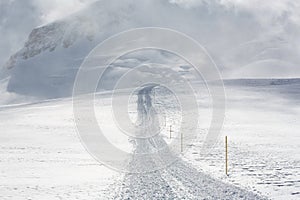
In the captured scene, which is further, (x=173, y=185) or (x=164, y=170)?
(x=164, y=170)

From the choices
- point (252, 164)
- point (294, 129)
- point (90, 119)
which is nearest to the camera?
point (252, 164)

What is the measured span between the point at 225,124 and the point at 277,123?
496 cm

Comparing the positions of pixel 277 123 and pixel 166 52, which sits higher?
pixel 166 52

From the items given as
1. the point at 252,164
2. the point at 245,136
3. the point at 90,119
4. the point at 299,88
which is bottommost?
the point at 252,164

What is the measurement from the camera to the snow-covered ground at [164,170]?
18344mm

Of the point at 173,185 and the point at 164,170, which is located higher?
the point at 164,170

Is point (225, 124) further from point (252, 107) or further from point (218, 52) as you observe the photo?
point (218, 52)

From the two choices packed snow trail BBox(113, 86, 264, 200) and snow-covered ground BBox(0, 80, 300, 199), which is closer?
packed snow trail BBox(113, 86, 264, 200)

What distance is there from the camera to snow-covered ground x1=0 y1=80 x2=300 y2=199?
18.3 metres

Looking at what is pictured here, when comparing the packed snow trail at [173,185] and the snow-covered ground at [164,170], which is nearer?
the packed snow trail at [173,185]

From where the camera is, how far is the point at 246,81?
3391 inches

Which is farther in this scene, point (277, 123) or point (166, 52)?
point (166, 52)

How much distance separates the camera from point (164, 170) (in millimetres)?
21922

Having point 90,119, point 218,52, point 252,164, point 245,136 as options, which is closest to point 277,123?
point 245,136
